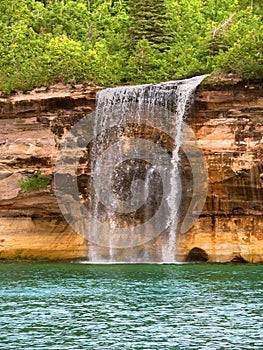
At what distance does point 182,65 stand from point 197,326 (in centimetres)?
2346

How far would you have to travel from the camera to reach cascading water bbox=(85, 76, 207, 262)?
32.9 m

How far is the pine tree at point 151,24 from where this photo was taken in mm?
43688

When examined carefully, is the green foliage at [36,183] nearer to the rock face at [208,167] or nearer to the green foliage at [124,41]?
the rock face at [208,167]

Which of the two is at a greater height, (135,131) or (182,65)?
(182,65)

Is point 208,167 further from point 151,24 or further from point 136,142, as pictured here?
point 151,24

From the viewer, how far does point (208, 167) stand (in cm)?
3195

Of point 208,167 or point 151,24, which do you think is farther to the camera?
point 151,24

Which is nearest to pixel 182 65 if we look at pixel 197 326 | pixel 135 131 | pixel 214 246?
pixel 135 131

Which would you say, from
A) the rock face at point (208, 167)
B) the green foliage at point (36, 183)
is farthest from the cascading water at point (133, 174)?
the green foliage at point (36, 183)

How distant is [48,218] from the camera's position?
115 feet

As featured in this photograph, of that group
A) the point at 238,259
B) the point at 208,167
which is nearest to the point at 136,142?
the point at 208,167

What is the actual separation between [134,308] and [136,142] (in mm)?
13075

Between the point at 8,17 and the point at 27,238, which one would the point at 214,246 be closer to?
the point at 27,238

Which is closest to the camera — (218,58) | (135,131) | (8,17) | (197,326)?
(197,326)
